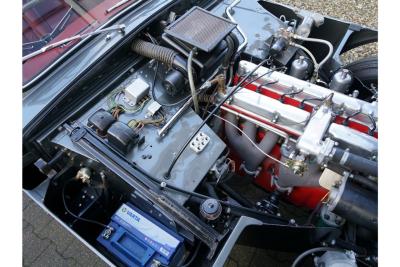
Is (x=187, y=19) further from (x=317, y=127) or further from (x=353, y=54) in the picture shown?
(x=353, y=54)

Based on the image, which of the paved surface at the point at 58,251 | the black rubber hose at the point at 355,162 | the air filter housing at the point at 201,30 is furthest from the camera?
the paved surface at the point at 58,251

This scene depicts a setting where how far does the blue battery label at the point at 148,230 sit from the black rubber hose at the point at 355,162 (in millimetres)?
799

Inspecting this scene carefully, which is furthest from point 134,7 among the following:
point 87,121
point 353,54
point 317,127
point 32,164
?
point 353,54

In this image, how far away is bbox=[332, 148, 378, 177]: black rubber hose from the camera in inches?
56.6

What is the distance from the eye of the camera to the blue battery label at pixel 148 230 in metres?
1.69

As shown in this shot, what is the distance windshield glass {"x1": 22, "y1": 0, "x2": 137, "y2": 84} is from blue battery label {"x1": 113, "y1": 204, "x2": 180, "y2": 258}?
0.84 m

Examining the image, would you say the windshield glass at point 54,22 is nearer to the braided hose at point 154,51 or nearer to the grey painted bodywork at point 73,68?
the grey painted bodywork at point 73,68

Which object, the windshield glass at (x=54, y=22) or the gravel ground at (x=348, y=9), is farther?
the gravel ground at (x=348, y=9)

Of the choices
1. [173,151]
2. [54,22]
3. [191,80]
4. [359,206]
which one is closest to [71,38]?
[54,22]

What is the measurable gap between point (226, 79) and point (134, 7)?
680mm

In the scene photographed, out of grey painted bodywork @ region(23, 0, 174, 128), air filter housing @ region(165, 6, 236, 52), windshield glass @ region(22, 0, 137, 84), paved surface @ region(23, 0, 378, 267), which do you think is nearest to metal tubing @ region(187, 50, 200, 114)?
air filter housing @ region(165, 6, 236, 52)

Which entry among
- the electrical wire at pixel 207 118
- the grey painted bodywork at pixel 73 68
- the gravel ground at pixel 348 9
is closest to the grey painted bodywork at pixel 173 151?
the electrical wire at pixel 207 118

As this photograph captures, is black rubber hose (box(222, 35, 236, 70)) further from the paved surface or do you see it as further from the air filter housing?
the paved surface

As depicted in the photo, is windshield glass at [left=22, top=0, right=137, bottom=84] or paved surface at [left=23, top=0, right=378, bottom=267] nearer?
windshield glass at [left=22, top=0, right=137, bottom=84]
